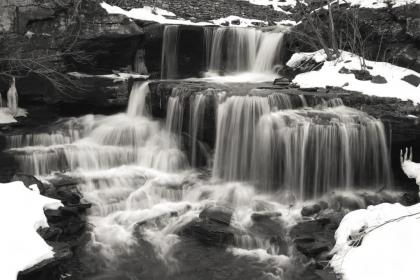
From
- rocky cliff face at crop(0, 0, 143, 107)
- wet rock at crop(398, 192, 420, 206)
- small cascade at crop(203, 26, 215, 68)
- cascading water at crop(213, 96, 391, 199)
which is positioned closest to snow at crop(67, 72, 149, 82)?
rocky cliff face at crop(0, 0, 143, 107)

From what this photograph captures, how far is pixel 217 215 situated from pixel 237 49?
821cm

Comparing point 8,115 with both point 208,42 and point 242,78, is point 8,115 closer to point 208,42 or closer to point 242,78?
point 208,42

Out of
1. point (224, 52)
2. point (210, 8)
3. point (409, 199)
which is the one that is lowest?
point (409, 199)

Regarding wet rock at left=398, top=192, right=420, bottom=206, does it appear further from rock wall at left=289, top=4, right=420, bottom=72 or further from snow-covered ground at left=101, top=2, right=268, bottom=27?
snow-covered ground at left=101, top=2, right=268, bottom=27

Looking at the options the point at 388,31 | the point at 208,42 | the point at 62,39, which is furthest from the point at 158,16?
the point at 388,31

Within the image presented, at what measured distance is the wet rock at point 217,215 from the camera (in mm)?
8531

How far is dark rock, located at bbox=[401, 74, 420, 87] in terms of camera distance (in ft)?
38.1

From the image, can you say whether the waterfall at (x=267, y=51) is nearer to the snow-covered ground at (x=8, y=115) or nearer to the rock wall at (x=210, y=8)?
the rock wall at (x=210, y=8)

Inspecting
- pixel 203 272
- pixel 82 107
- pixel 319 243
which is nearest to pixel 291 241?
pixel 319 243

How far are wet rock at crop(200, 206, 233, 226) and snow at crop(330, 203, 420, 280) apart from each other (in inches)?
86.0

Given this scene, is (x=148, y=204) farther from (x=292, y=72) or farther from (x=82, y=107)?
(x=292, y=72)

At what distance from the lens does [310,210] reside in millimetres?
9164

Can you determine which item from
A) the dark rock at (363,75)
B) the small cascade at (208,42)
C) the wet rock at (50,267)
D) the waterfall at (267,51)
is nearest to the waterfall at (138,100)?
the small cascade at (208,42)

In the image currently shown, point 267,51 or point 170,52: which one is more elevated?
point 267,51
